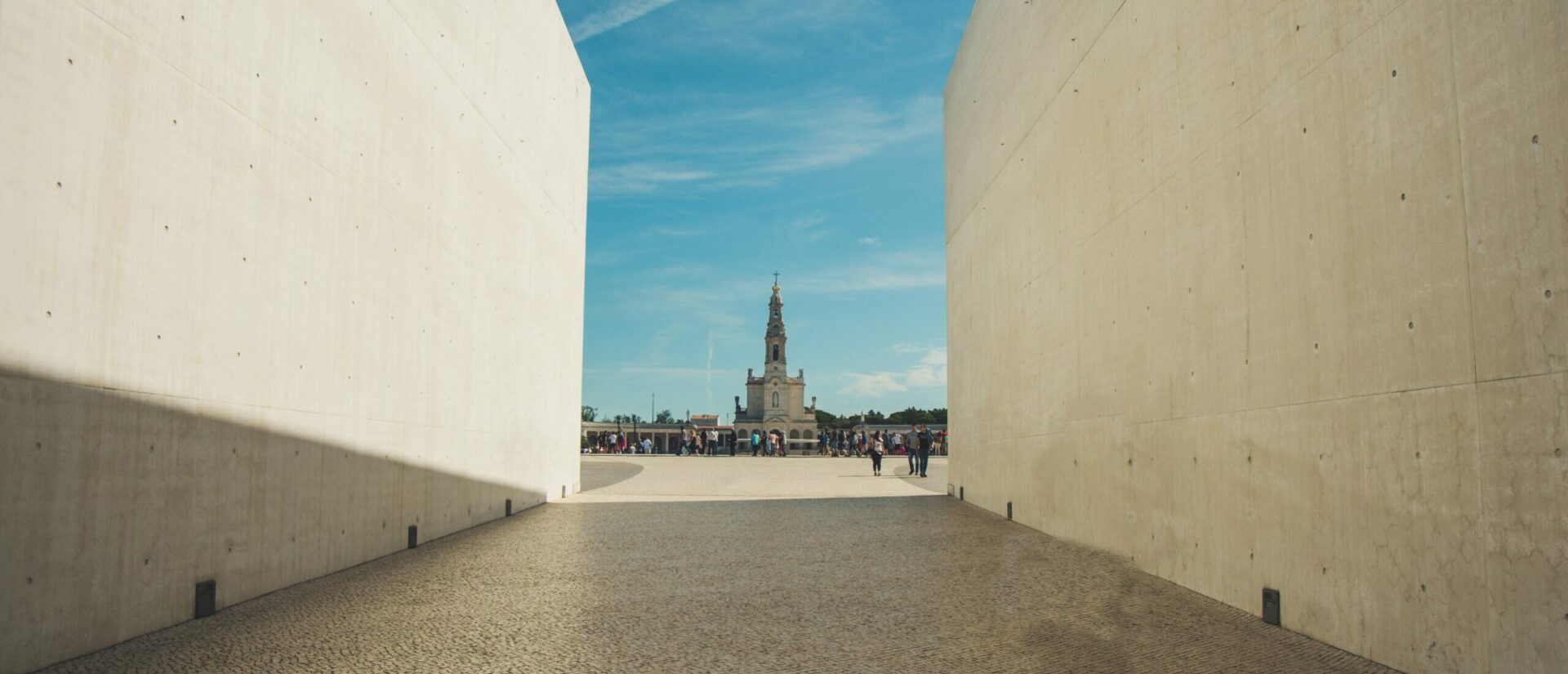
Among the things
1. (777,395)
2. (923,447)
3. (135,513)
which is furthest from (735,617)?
(777,395)

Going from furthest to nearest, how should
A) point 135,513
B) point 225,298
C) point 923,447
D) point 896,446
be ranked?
point 896,446 < point 923,447 < point 225,298 < point 135,513

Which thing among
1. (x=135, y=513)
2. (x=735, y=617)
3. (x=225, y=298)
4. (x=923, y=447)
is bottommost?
(x=735, y=617)

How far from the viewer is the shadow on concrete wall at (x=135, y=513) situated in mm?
4176

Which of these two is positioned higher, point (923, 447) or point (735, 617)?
point (923, 447)

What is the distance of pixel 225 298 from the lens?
5.69 meters

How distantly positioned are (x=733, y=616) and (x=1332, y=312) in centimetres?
343

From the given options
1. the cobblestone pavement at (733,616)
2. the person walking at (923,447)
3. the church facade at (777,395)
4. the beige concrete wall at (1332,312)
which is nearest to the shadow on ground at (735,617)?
the cobblestone pavement at (733,616)

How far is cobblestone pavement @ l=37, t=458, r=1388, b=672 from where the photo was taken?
15.2 feet

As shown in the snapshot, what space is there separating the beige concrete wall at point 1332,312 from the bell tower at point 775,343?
125 meters

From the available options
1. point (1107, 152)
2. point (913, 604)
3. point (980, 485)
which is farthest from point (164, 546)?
point (980, 485)

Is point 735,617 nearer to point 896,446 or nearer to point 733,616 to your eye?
point 733,616

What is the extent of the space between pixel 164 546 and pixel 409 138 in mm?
4423

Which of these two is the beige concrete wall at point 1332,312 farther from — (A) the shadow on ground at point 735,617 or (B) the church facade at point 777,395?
(B) the church facade at point 777,395

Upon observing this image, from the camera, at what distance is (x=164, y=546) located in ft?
16.8
